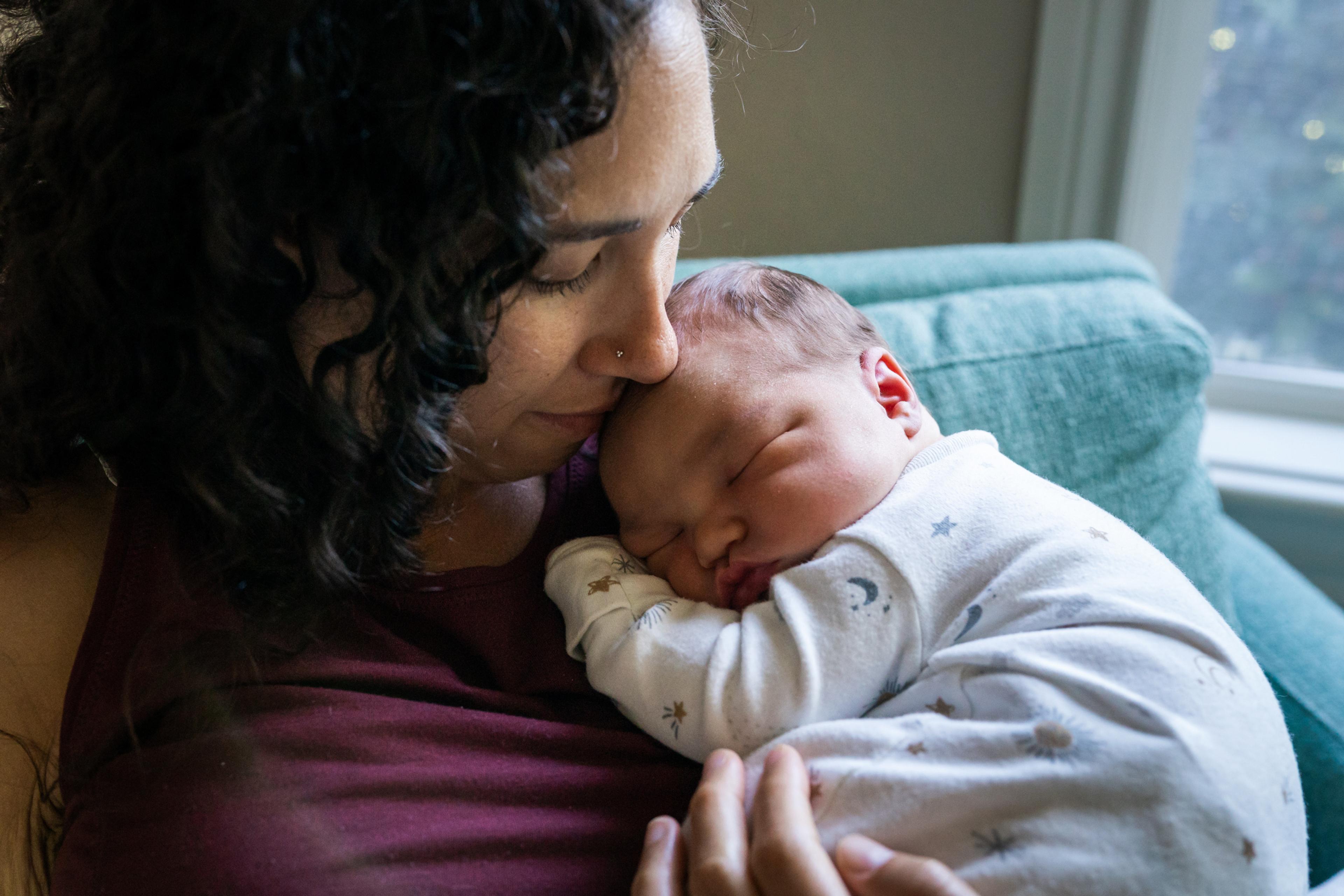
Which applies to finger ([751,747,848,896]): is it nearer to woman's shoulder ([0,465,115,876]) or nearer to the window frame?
woman's shoulder ([0,465,115,876])

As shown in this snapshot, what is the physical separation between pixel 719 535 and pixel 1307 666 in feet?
2.98

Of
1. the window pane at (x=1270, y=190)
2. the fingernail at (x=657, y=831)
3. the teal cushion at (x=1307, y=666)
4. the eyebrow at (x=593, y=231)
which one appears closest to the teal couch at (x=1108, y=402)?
the teal cushion at (x=1307, y=666)

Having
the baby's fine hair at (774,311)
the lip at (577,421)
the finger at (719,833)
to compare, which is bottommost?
the finger at (719,833)

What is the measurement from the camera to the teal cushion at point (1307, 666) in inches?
48.5

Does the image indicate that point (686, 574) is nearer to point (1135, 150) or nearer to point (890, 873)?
point (890, 873)

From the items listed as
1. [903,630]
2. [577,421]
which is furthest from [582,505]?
[903,630]

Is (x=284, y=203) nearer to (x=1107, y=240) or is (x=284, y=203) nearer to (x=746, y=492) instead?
(x=746, y=492)

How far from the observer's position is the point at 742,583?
938mm

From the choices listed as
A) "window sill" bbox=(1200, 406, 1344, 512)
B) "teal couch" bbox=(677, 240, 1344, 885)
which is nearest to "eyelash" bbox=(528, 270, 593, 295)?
"teal couch" bbox=(677, 240, 1344, 885)

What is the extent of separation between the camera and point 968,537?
86 centimetres

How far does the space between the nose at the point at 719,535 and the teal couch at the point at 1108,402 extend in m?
0.45

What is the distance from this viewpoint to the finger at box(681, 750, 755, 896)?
2.29 feet

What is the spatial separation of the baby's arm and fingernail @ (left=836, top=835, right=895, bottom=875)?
114 mm

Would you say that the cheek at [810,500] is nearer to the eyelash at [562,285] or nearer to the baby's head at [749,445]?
the baby's head at [749,445]
